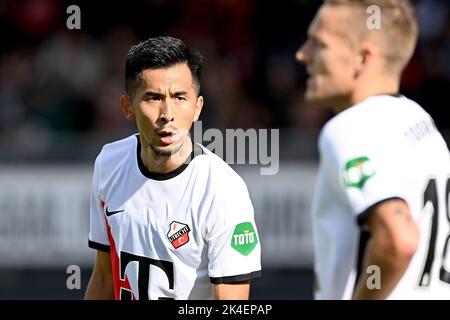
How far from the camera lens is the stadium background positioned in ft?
35.3

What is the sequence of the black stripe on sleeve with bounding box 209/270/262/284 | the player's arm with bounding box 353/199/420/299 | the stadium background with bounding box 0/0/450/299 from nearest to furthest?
the player's arm with bounding box 353/199/420/299 < the black stripe on sleeve with bounding box 209/270/262/284 < the stadium background with bounding box 0/0/450/299

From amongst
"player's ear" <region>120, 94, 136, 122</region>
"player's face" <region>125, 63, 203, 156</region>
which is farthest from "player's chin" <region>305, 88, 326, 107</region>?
"player's ear" <region>120, 94, 136, 122</region>

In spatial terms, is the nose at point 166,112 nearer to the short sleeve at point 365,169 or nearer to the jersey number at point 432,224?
the short sleeve at point 365,169

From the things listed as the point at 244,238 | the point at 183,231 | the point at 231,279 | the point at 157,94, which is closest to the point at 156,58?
the point at 157,94

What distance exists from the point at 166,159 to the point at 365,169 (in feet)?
3.54

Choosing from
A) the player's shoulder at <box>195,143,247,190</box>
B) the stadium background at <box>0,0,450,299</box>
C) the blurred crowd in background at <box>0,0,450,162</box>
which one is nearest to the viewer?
the player's shoulder at <box>195,143,247,190</box>

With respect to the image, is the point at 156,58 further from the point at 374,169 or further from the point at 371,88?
the point at 374,169

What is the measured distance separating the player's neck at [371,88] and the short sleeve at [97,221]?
131cm

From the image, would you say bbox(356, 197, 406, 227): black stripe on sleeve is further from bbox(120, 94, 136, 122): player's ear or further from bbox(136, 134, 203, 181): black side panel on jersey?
bbox(120, 94, 136, 122): player's ear

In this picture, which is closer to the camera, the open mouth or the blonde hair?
the blonde hair

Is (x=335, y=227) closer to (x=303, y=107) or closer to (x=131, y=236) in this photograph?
(x=131, y=236)

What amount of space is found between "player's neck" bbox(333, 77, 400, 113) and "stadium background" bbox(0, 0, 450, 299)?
6335 mm

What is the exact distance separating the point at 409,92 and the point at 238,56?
2120 millimetres

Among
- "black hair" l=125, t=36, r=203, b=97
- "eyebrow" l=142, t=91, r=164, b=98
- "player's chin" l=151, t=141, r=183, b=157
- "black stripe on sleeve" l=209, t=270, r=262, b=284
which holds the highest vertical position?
"black hair" l=125, t=36, r=203, b=97
